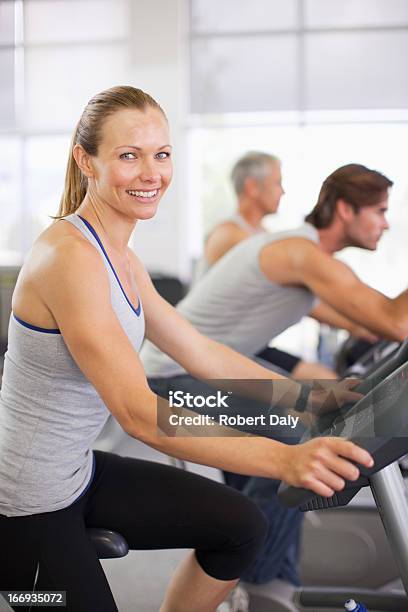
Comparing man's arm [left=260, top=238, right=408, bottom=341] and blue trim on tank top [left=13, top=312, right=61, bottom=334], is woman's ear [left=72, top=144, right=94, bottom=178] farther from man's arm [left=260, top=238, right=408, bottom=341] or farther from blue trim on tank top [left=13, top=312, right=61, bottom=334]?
man's arm [left=260, top=238, right=408, bottom=341]

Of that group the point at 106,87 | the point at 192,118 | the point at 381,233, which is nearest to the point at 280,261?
the point at 381,233

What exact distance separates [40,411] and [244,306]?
784 mm

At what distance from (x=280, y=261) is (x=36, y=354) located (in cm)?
75

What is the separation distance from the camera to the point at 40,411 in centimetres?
97

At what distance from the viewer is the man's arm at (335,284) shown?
1.42m

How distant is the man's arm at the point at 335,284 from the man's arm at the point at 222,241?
0.83m

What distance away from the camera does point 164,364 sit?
167cm

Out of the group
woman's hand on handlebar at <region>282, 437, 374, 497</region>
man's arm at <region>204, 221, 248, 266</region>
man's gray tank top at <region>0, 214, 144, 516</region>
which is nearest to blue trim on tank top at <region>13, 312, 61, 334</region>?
man's gray tank top at <region>0, 214, 144, 516</region>

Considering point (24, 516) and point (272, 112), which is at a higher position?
point (272, 112)

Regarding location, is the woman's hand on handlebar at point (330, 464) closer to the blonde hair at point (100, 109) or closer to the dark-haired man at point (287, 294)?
the blonde hair at point (100, 109)

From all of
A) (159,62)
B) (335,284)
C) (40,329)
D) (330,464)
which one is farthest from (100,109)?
(159,62)

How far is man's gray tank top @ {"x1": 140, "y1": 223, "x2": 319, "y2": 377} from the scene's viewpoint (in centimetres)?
165

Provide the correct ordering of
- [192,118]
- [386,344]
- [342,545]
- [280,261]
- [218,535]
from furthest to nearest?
[192,118] < [342,545] < [386,344] < [280,261] < [218,535]

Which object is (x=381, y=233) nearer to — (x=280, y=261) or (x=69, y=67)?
(x=280, y=261)
